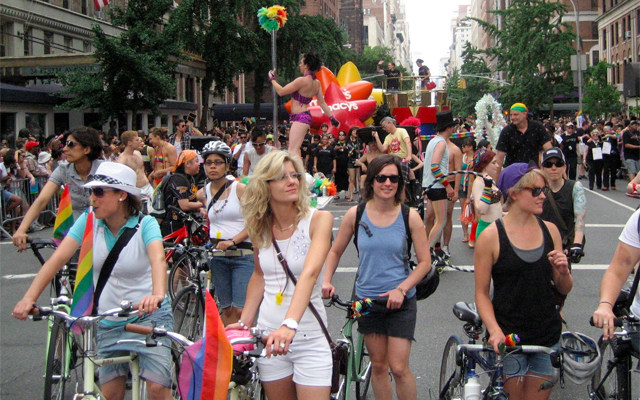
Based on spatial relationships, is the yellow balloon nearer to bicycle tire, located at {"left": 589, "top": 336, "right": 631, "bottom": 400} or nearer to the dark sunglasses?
the dark sunglasses

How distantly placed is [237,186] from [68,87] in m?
25.1

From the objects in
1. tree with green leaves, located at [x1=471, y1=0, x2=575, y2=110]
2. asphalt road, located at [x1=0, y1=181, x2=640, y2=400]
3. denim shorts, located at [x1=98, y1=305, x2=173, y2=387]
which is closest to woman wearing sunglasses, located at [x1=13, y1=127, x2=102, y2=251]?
asphalt road, located at [x1=0, y1=181, x2=640, y2=400]

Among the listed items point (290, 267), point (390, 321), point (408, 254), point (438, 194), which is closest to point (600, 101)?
point (438, 194)

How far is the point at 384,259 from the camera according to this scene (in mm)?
4680

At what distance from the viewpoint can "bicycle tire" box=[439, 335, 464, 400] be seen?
14.7ft

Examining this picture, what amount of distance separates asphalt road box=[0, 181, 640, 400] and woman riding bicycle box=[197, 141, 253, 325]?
137cm

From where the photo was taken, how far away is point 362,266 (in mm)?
4766

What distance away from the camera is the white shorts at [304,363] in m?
3.65

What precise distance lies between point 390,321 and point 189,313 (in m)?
2.70

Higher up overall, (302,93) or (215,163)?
(302,93)

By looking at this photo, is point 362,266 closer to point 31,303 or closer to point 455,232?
point 31,303

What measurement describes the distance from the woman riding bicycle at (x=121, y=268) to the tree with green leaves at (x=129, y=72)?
80.1 ft

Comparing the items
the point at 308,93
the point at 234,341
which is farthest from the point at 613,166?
the point at 234,341

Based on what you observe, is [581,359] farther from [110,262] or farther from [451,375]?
[110,262]
